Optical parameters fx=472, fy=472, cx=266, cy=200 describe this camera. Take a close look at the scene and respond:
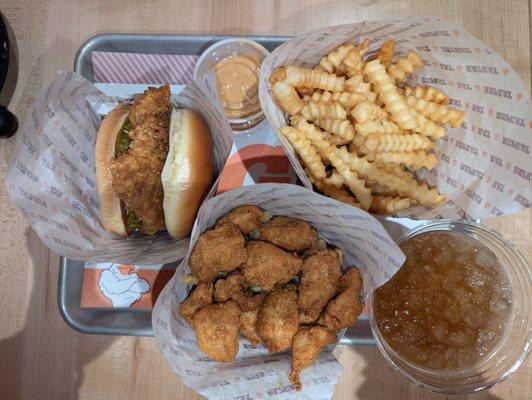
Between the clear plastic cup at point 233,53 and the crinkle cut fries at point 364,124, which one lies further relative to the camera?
the clear plastic cup at point 233,53

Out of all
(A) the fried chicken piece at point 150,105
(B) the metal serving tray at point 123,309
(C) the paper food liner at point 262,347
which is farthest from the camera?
(B) the metal serving tray at point 123,309

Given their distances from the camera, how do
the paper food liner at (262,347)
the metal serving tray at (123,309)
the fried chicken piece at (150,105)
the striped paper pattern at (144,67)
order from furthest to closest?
the striped paper pattern at (144,67)
the metal serving tray at (123,309)
the fried chicken piece at (150,105)
the paper food liner at (262,347)

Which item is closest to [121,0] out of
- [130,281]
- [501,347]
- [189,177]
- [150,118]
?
[150,118]

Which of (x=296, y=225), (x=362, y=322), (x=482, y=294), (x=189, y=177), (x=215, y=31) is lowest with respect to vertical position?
(x=362, y=322)

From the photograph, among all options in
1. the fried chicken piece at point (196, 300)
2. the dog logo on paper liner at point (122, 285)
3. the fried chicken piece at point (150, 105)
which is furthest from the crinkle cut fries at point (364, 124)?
the dog logo on paper liner at point (122, 285)

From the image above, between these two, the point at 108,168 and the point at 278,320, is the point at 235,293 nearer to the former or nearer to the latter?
the point at 278,320

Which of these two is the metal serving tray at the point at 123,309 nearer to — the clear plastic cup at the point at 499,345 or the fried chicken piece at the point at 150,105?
the clear plastic cup at the point at 499,345

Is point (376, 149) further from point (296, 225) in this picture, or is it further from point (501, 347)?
point (501, 347)
